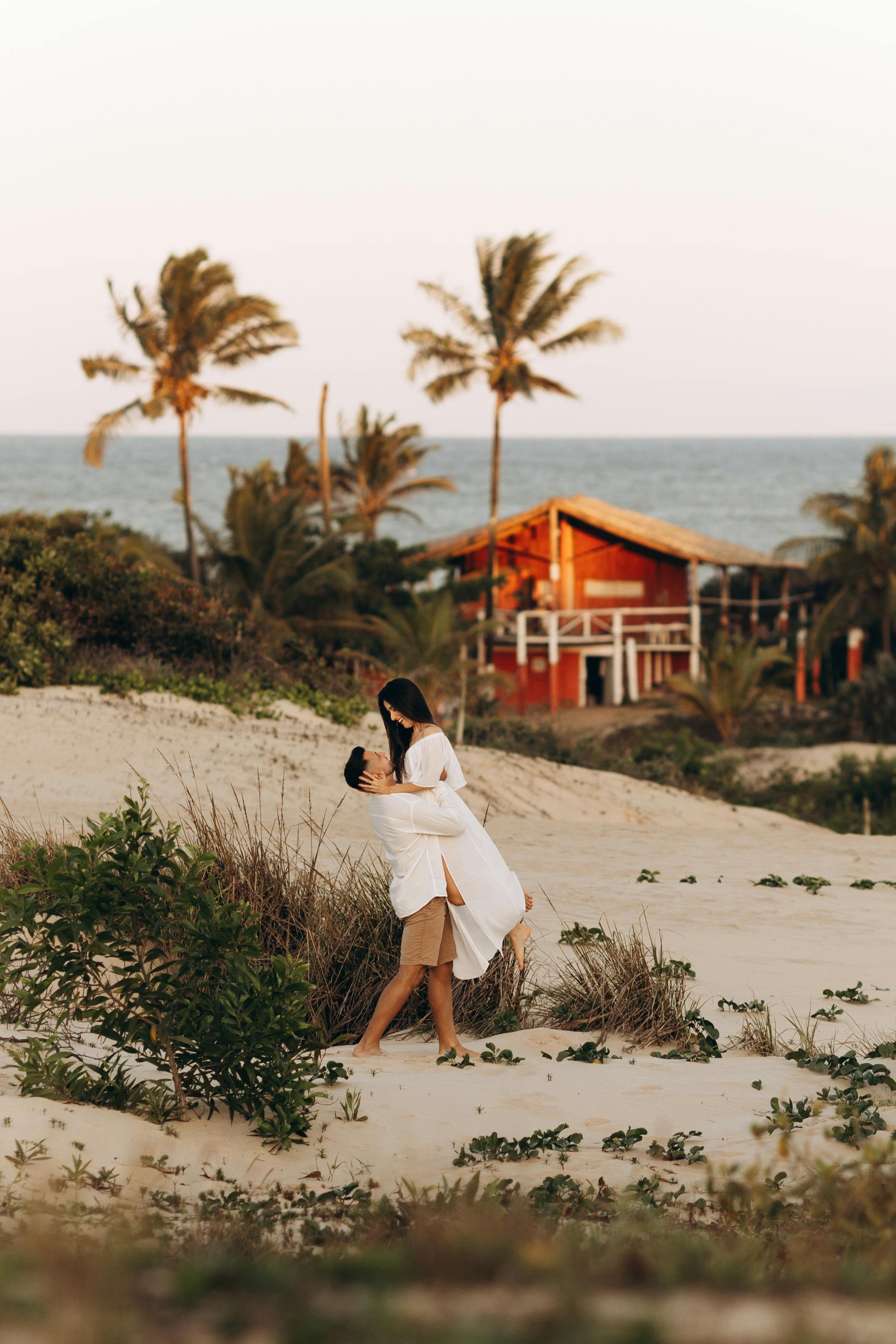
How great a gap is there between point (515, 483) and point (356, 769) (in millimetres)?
113945

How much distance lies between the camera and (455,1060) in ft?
16.7

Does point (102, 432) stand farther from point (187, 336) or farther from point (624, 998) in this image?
point (624, 998)

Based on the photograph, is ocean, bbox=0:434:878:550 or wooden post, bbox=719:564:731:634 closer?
wooden post, bbox=719:564:731:634

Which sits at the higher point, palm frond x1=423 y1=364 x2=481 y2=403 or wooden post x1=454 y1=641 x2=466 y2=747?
palm frond x1=423 y1=364 x2=481 y2=403

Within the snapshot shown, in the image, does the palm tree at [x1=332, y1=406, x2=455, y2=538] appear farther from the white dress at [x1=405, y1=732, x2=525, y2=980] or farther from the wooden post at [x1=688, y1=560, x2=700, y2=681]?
the white dress at [x1=405, y1=732, x2=525, y2=980]

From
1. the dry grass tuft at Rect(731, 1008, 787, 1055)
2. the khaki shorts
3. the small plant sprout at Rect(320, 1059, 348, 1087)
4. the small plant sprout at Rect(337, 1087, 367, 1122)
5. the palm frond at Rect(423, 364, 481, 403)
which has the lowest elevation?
the dry grass tuft at Rect(731, 1008, 787, 1055)

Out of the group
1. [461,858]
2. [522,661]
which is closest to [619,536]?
→ [522,661]

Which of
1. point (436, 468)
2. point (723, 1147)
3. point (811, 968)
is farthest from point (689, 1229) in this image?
point (436, 468)

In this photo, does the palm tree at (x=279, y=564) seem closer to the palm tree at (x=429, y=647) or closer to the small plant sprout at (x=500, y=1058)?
the palm tree at (x=429, y=647)

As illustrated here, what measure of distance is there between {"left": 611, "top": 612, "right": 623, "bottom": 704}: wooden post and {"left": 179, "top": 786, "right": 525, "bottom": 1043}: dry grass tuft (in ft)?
91.3

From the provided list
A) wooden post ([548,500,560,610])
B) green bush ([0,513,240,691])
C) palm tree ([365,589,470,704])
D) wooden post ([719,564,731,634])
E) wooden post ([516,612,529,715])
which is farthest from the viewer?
wooden post ([719,564,731,634])

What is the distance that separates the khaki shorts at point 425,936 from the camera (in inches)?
208

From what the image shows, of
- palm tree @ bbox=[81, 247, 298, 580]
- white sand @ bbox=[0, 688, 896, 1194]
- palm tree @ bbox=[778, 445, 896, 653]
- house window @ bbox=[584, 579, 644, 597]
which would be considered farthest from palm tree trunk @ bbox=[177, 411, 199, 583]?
palm tree @ bbox=[778, 445, 896, 653]

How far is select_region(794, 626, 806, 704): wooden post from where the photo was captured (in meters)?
33.1
